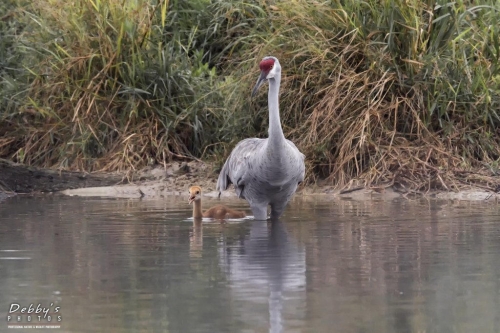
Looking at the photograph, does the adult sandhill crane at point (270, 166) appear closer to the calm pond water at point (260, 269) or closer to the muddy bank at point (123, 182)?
the calm pond water at point (260, 269)

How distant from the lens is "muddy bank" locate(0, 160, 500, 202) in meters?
12.6

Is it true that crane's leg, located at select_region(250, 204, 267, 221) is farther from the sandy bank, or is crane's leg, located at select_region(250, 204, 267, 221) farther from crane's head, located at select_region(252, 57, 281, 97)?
the sandy bank

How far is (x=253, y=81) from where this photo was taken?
12.9m

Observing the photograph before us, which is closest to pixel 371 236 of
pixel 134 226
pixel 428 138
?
pixel 134 226

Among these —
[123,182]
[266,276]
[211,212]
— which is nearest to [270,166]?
[211,212]

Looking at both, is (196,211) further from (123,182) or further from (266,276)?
(266,276)

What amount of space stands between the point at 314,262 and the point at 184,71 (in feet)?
21.0

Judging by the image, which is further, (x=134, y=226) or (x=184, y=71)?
(x=184, y=71)

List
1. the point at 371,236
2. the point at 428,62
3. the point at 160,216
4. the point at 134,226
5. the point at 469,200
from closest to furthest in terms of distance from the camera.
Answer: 1. the point at 371,236
2. the point at 134,226
3. the point at 160,216
4. the point at 469,200
5. the point at 428,62

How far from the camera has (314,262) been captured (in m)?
7.76

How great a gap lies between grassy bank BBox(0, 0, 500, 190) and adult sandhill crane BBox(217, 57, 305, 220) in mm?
2007

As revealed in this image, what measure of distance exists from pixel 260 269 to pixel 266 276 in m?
0.26

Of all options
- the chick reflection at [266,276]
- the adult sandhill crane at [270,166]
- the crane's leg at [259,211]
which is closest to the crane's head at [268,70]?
the adult sandhill crane at [270,166]

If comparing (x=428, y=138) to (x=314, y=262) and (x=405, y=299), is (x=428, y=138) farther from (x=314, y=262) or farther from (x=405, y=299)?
(x=405, y=299)
